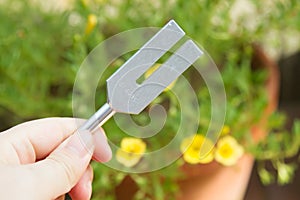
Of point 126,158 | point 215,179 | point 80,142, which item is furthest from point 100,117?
point 215,179

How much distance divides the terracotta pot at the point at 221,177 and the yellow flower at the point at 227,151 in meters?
0.01

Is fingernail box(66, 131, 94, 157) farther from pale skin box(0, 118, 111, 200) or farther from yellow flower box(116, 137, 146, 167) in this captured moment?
yellow flower box(116, 137, 146, 167)

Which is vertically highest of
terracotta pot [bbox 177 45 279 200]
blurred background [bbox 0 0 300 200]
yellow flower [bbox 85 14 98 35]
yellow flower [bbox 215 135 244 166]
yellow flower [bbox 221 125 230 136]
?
yellow flower [bbox 85 14 98 35]

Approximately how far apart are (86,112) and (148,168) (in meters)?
0.10

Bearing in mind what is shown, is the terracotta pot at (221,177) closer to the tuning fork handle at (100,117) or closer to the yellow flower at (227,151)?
the yellow flower at (227,151)

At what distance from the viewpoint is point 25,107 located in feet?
2.41

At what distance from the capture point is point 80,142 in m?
0.46

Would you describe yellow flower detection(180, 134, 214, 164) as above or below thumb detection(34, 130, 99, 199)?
below

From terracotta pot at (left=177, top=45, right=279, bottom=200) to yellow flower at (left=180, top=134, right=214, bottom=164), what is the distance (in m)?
0.03

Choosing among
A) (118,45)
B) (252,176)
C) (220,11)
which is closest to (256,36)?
(220,11)

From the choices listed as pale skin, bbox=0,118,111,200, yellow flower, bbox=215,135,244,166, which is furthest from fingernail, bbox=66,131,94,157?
yellow flower, bbox=215,135,244,166

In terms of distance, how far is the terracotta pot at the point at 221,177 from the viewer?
735mm

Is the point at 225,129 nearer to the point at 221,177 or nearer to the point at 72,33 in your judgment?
the point at 221,177

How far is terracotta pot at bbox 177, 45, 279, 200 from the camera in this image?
0.73 metres
